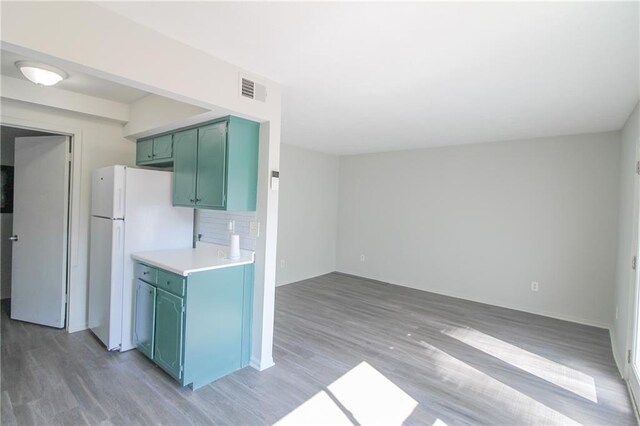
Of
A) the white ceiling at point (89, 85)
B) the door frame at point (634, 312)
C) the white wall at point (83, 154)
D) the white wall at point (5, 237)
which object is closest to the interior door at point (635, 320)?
the door frame at point (634, 312)

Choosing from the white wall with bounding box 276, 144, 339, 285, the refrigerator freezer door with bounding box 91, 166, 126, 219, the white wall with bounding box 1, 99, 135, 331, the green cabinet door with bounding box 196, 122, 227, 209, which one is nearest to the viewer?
the green cabinet door with bounding box 196, 122, 227, 209

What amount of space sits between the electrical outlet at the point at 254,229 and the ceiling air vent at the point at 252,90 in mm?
1034

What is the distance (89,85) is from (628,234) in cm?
517

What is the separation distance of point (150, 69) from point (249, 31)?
642mm

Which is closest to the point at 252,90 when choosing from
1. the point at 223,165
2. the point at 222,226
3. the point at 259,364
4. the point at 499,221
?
the point at 223,165

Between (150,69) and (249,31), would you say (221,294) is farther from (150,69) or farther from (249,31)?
(249,31)

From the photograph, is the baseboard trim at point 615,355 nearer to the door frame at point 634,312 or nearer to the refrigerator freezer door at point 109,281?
the door frame at point 634,312

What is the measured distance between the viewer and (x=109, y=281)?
295 centimetres

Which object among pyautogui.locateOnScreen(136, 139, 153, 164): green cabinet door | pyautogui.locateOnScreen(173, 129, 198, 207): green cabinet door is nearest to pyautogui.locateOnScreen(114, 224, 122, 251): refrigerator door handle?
pyautogui.locateOnScreen(173, 129, 198, 207): green cabinet door

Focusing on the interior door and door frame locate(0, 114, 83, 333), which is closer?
the interior door

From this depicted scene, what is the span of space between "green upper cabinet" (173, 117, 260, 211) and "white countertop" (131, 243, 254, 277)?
45cm

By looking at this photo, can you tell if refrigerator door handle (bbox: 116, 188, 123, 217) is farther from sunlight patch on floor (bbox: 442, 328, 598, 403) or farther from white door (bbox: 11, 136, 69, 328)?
sunlight patch on floor (bbox: 442, 328, 598, 403)

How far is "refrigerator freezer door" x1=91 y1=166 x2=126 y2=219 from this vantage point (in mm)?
2889

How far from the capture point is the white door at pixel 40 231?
3.43 m
